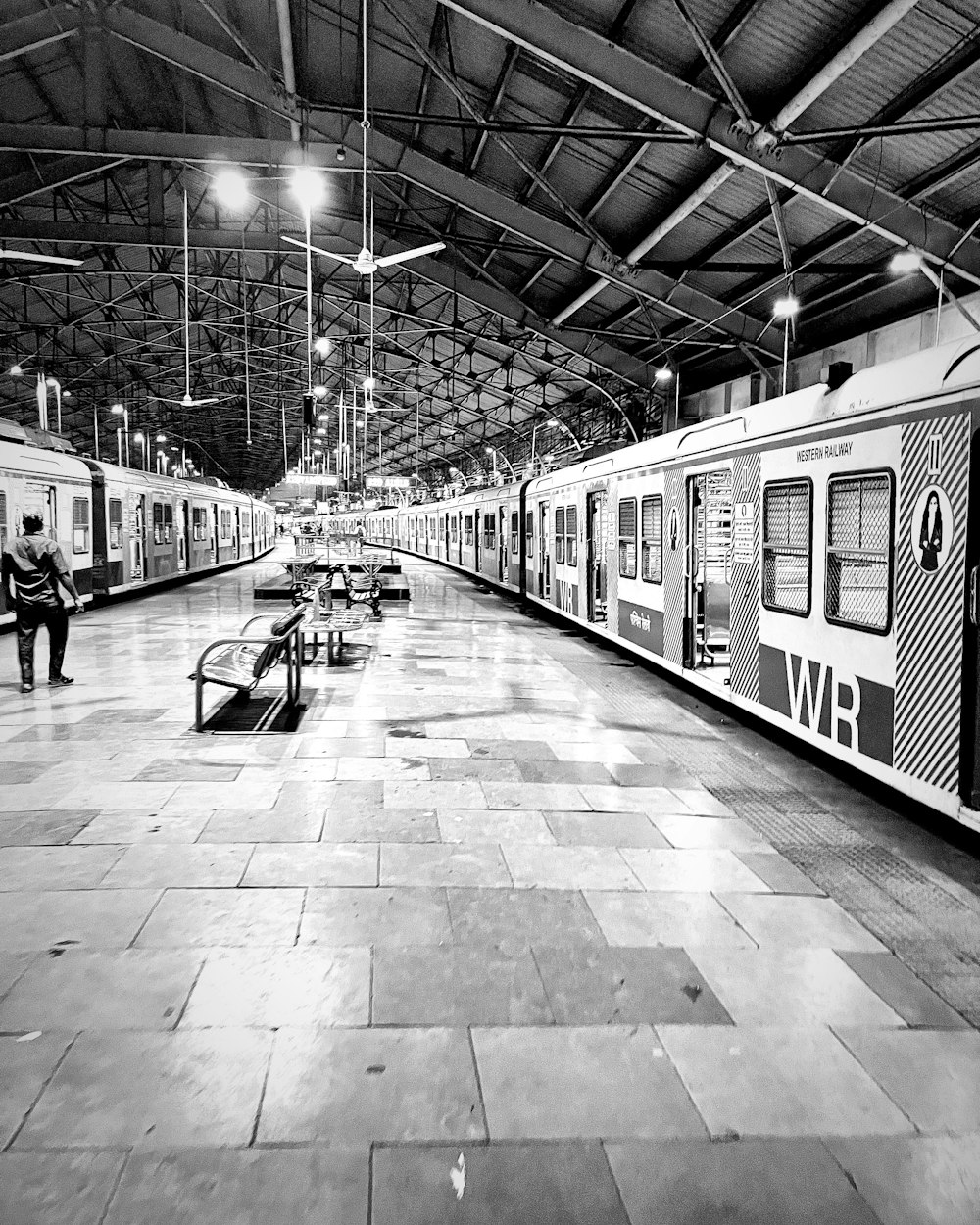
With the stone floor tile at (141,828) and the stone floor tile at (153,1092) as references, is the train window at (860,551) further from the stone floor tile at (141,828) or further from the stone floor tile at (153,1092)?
the stone floor tile at (153,1092)

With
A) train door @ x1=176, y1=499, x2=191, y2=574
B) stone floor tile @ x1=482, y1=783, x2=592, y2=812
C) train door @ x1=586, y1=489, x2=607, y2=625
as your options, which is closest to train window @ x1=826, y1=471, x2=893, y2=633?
stone floor tile @ x1=482, y1=783, x2=592, y2=812

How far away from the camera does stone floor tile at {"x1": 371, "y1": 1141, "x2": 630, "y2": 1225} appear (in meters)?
2.20

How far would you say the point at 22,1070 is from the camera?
8.98 ft

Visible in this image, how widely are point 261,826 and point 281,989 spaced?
1860mm

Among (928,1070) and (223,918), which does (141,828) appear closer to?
(223,918)

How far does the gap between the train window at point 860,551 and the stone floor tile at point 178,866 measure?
4.23 meters

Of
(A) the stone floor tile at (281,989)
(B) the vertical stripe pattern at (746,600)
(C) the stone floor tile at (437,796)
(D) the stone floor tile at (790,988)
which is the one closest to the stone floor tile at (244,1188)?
(A) the stone floor tile at (281,989)

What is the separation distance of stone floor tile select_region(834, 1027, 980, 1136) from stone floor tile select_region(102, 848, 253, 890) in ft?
9.55

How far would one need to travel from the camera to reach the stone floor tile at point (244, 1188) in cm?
218

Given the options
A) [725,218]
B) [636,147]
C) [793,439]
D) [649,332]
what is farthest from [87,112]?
[793,439]

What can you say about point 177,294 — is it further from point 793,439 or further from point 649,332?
point 793,439

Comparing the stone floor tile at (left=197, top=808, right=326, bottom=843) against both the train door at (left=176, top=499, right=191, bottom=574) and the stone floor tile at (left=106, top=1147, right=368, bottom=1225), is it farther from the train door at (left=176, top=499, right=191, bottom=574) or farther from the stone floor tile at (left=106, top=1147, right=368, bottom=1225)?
the train door at (left=176, top=499, right=191, bottom=574)

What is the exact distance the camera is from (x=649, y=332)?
2084cm

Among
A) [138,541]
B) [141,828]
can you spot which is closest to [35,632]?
[141,828]
